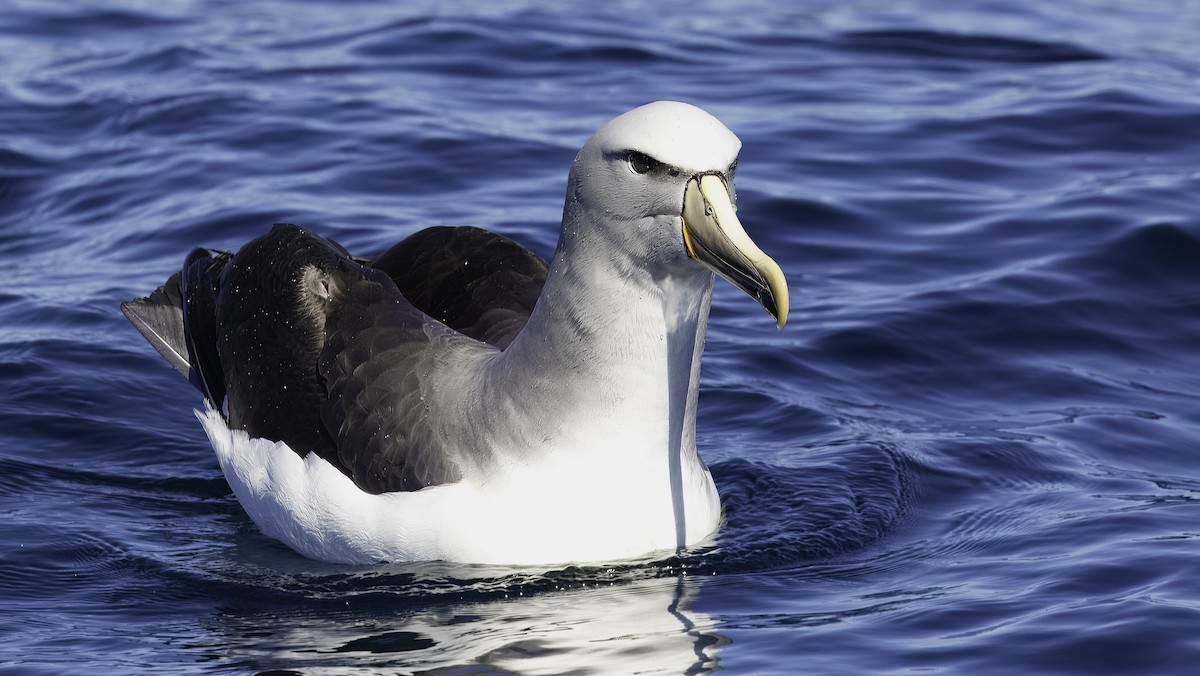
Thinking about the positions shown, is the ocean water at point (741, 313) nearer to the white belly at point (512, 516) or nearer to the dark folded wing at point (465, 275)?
the white belly at point (512, 516)

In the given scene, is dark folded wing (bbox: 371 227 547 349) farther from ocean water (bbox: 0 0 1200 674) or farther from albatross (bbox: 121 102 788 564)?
ocean water (bbox: 0 0 1200 674)

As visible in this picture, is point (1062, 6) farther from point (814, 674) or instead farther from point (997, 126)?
point (814, 674)


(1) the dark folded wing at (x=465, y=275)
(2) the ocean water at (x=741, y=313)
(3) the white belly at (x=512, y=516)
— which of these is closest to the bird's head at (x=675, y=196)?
(3) the white belly at (x=512, y=516)

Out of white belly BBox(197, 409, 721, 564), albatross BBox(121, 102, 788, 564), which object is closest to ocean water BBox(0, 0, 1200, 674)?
white belly BBox(197, 409, 721, 564)

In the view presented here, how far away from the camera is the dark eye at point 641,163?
20.7 feet

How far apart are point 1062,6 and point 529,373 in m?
14.0

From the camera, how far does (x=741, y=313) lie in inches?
450

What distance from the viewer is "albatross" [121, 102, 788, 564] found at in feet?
20.8

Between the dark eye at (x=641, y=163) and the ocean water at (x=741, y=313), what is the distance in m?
1.67

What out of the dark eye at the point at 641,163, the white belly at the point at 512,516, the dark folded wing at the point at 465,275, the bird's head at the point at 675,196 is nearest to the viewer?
the bird's head at the point at 675,196

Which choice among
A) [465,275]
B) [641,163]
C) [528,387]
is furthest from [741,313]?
[641,163]

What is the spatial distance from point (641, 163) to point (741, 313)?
516cm

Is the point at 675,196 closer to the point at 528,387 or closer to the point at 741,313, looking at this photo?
the point at 528,387

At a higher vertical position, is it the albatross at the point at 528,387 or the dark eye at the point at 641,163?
the dark eye at the point at 641,163
